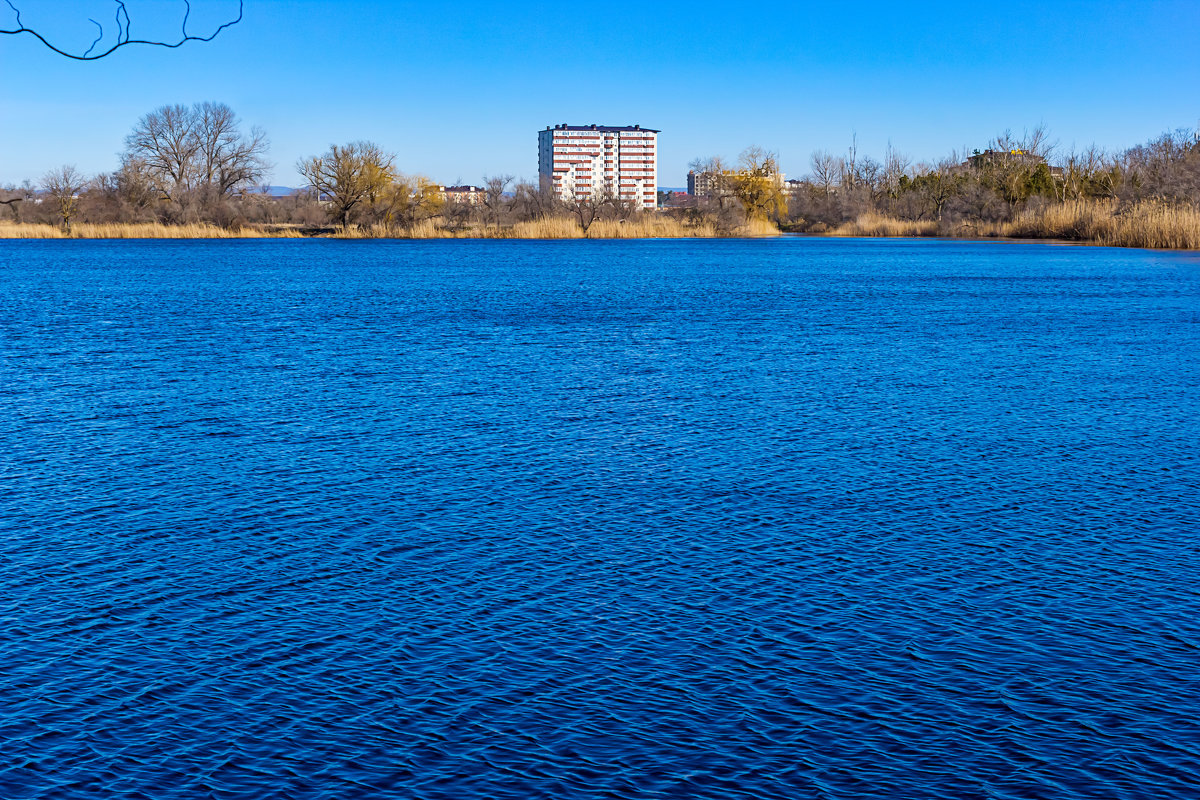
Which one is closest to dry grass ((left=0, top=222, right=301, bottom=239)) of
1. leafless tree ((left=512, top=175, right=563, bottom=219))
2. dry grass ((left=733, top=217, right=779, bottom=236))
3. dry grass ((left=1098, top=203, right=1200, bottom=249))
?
leafless tree ((left=512, top=175, right=563, bottom=219))

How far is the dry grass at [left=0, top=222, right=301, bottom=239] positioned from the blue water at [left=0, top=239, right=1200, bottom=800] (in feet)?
199

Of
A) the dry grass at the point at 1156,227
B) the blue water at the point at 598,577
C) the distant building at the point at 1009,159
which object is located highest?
the distant building at the point at 1009,159

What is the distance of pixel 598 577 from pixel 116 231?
2917 inches

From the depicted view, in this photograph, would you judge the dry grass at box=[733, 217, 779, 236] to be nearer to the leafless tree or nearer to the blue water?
the leafless tree

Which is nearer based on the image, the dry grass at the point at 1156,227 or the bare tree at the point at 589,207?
the dry grass at the point at 1156,227

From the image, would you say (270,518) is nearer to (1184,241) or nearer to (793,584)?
(793,584)

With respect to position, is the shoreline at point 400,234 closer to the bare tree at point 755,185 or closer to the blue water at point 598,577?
the bare tree at point 755,185

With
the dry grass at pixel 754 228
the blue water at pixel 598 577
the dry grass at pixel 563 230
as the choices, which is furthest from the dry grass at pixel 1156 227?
the blue water at pixel 598 577

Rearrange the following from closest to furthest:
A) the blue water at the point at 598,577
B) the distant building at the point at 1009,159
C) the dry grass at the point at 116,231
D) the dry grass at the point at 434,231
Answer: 1. the blue water at the point at 598,577
2. the dry grass at the point at 116,231
3. the dry grass at the point at 434,231
4. the distant building at the point at 1009,159

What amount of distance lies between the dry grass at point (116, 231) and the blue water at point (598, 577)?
6080 centimetres

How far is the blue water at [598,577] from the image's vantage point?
16.4 feet

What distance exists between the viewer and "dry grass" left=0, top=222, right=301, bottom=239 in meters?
72.8

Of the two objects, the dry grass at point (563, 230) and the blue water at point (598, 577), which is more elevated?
the dry grass at point (563, 230)

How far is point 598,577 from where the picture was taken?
7.29 meters
